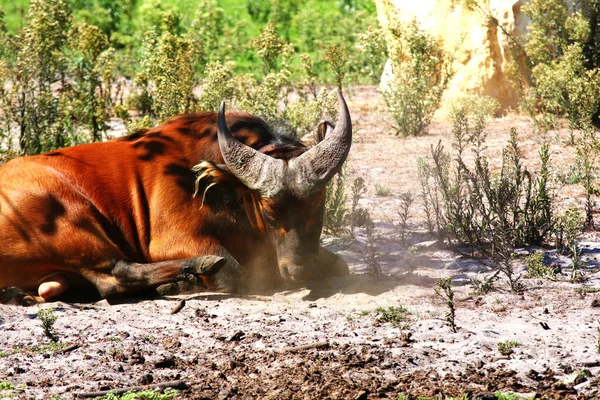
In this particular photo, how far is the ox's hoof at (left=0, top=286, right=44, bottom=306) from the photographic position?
6801 millimetres

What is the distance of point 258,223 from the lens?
7156mm

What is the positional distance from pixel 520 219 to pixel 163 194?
10.8 ft

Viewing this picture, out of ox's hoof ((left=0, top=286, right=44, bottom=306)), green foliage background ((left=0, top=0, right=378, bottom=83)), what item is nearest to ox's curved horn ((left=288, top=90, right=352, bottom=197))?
ox's hoof ((left=0, top=286, right=44, bottom=306))

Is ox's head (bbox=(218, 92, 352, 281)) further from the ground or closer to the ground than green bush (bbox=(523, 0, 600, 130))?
closer to the ground

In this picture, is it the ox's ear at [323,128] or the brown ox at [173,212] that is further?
the ox's ear at [323,128]

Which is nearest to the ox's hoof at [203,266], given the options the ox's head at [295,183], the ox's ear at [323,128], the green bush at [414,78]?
the ox's head at [295,183]

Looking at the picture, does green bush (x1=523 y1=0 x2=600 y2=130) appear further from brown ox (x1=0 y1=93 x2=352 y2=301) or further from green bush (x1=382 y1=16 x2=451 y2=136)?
brown ox (x1=0 y1=93 x2=352 y2=301)

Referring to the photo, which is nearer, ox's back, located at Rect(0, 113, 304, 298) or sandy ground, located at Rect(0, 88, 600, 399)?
sandy ground, located at Rect(0, 88, 600, 399)

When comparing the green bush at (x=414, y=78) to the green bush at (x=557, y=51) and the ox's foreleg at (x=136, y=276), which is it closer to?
the green bush at (x=557, y=51)

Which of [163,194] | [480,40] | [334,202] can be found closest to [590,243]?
[334,202]

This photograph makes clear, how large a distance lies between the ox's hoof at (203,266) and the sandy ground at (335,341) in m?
0.25

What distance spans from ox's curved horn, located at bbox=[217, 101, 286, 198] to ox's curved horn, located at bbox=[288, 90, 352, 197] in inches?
→ 5.2

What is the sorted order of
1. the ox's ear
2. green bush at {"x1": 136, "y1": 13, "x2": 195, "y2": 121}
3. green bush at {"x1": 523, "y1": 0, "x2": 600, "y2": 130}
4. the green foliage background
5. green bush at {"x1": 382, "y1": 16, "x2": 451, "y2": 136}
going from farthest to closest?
the green foliage background → green bush at {"x1": 382, "y1": 16, "x2": 451, "y2": 136} → green bush at {"x1": 523, "y1": 0, "x2": 600, "y2": 130} → green bush at {"x1": 136, "y1": 13, "x2": 195, "y2": 121} → the ox's ear

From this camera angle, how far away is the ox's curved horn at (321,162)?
667cm
